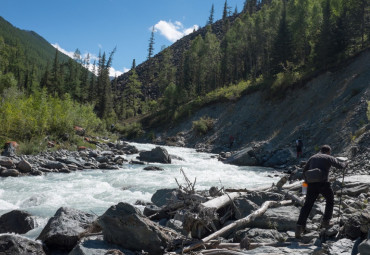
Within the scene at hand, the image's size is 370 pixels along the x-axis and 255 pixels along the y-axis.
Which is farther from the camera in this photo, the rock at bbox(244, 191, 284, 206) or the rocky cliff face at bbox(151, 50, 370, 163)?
the rocky cliff face at bbox(151, 50, 370, 163)

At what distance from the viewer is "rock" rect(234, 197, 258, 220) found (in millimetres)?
6879

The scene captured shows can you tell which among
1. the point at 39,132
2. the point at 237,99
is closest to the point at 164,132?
the point at 237,99

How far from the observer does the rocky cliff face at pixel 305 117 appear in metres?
21.8

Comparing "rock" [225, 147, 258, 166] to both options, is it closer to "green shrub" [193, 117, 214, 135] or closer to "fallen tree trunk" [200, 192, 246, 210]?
"green shrub" [193, 117, 214, 135]

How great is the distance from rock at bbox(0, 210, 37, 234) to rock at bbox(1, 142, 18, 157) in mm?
10366

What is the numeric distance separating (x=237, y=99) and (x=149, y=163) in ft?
72.6

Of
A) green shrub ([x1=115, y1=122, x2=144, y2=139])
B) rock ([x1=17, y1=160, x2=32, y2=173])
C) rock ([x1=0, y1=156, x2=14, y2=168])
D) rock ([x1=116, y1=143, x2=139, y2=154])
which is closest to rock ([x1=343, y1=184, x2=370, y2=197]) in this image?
rock ([x1=17, y1=160, x2=32, y2=173])

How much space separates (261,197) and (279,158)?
50.3ft

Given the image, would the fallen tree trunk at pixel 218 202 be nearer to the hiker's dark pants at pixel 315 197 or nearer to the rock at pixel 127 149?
the hiker's dark pants at pixel 315 197

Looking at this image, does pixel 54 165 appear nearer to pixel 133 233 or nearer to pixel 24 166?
pixel 24 166

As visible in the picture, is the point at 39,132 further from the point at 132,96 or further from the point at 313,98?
the point at 132,96

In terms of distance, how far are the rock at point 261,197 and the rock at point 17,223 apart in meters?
5.33

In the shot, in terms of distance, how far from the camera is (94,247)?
5.43 meters

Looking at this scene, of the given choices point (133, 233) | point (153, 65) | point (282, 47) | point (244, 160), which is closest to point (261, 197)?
point (133, 233)
